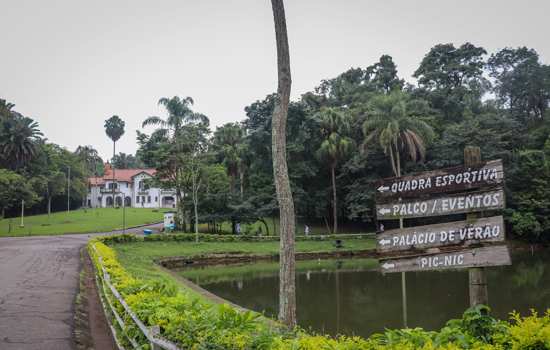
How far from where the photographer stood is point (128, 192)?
85688 millimetres

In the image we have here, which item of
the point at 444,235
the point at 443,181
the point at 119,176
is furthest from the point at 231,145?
the point at 119,176

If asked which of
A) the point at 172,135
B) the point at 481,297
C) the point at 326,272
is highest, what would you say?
the point at 172,135

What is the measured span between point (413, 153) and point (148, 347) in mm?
31294

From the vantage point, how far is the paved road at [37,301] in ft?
26.2

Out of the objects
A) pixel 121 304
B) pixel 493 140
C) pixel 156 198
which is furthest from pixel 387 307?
pixel 156 198

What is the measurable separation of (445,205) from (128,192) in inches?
3412

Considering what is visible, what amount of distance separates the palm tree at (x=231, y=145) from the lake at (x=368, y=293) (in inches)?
690

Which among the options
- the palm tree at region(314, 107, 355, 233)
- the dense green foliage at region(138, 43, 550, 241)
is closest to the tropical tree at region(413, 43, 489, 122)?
the dense green foliage at region(138, 43, 550, 241)

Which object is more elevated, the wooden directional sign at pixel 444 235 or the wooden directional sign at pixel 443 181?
the wooden directional sign at pixel 443 181

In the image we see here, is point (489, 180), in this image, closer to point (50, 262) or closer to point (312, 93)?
point (50, 262)

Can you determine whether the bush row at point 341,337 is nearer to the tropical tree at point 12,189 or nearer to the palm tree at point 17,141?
the tropical tree at point 12,189

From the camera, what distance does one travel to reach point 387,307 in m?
15.6

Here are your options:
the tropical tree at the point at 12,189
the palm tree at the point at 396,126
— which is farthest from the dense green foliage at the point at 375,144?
the tropical tree at the point at 12,189

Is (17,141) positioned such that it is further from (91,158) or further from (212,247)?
(91,158)
